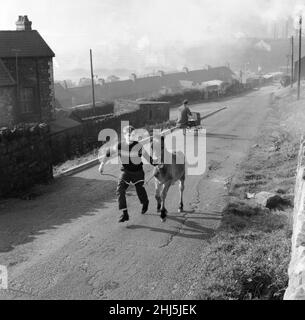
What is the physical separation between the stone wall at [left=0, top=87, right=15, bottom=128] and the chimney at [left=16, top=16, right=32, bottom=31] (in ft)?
24.2

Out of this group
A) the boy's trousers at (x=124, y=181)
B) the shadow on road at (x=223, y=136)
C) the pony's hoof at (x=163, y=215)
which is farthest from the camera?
the shadow on road at (x=223, y=136)

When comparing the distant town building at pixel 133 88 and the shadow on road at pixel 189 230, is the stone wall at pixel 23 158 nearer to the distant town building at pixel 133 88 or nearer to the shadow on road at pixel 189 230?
the shadow on road at pixel 189 230

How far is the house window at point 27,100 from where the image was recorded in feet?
88.7

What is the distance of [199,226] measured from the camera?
9.45 meters

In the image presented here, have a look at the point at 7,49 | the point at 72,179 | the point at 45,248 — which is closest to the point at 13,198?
the point at 72,179

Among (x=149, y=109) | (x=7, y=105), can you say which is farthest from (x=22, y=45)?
(x=149, y=109)

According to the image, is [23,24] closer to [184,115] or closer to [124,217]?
[184,115]

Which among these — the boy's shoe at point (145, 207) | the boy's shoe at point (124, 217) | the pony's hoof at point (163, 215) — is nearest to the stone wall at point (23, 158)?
the boy's shoe at point (124, 217)

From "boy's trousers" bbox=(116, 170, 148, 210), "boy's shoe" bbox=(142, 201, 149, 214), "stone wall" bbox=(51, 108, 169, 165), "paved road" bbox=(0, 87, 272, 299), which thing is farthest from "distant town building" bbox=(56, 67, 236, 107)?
"boy's trousers" bbox=(116, 170, 148, 210)

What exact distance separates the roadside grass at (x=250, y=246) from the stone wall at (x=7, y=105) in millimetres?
15484

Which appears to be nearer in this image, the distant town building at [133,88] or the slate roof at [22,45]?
the slate roof at [22,45]

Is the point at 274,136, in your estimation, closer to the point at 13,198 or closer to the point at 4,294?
the point at 13,198

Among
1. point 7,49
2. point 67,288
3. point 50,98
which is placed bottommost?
point 67,288
